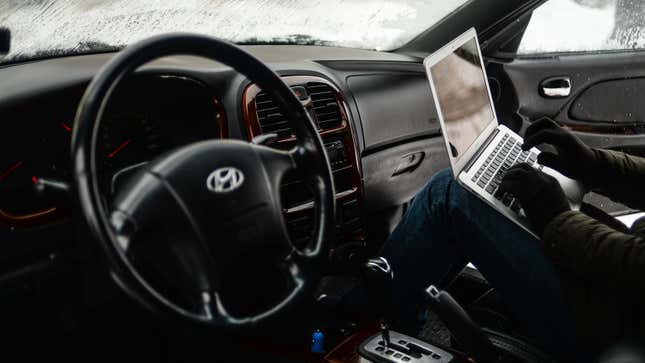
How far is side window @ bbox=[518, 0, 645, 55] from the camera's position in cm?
257

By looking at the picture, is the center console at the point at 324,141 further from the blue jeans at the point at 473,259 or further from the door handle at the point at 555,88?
the door handle at the point at 555,88

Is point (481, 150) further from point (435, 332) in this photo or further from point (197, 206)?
point (197, 206)

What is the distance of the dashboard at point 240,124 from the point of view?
4.36ft

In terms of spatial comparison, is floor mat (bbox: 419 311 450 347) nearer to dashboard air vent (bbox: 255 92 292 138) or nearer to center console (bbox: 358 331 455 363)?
center console (bbox: 358 331 455 363)

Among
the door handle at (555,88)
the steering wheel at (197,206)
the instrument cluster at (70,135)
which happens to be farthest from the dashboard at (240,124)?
the door handle at (555,88)

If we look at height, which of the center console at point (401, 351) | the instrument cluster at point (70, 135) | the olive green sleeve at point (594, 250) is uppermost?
the instrument cluster at point (70, 135)

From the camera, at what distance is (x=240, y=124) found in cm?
163

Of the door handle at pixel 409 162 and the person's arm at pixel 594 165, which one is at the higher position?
the person's arm at pixel 594 165

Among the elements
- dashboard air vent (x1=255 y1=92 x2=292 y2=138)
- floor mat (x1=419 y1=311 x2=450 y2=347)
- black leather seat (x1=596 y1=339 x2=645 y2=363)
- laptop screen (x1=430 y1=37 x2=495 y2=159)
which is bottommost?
floor mat (x1=419 y1=311 x2=450 y2=347)

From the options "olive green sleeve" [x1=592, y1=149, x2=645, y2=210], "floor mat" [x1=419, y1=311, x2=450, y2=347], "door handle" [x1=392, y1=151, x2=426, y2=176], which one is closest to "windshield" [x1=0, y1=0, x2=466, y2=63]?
"door handle" [x1=392, y1=151, x2=426, y2=176]

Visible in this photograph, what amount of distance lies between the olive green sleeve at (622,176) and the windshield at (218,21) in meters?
1.05

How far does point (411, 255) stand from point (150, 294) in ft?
3.04

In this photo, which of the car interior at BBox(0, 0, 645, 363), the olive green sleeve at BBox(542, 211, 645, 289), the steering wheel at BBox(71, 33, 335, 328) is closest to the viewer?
the steering wheel at BBox(71, 33, 335, 328)

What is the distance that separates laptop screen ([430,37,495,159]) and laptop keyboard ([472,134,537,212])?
76 millimetres
